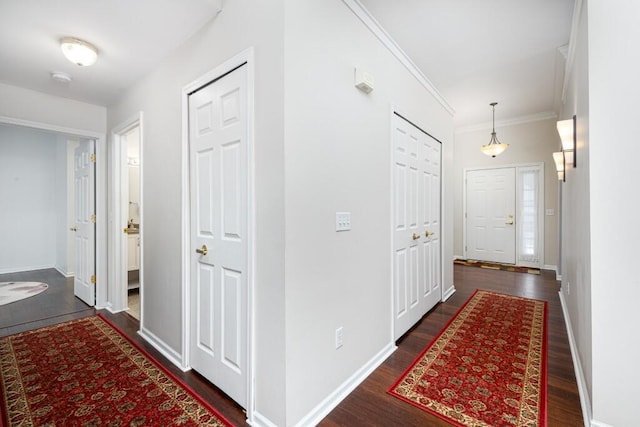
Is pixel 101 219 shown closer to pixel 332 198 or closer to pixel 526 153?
pixel 332 198

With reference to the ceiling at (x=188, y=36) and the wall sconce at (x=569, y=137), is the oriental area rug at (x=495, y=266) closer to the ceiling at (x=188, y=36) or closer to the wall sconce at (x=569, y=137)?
the ceiling at (x=188, y=36)

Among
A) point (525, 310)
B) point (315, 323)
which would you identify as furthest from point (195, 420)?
point (525, 310)

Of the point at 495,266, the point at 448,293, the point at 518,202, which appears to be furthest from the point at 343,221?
the point at 518,202

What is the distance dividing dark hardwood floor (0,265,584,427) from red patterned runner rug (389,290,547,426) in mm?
69

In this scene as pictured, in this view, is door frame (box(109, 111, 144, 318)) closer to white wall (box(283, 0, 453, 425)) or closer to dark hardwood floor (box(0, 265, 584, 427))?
dark hardwood floor (box(0, 265, 584, 427))

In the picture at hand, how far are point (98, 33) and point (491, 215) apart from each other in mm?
6687

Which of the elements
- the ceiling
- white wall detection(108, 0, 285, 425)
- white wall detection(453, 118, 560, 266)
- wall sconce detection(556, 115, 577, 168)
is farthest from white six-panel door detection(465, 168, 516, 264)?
white wall detection(108, 0, 285, 425)

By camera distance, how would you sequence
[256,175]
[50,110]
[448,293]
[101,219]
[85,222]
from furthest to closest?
[448,293] < [85,222] < [101,219] < [50,110] < [256,175]

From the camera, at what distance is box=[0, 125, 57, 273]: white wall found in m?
5.50

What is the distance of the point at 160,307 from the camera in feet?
8.20

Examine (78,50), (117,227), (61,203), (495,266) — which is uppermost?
(78,50)

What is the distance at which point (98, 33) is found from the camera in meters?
2.14

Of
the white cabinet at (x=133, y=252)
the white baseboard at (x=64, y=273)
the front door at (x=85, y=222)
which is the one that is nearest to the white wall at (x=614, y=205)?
the front door at (x=85, y=222)

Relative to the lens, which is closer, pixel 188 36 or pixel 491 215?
pixel 188 36
